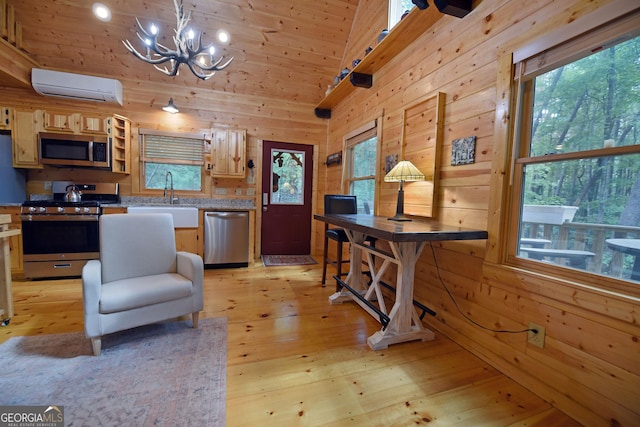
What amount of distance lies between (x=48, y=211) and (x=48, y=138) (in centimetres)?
101

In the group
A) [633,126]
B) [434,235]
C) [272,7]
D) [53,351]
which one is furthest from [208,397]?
[272,7]

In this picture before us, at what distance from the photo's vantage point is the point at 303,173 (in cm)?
491

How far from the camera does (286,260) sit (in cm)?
448

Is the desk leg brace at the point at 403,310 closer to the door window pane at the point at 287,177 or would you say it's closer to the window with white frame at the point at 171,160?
the door window pane at the point at 287,177

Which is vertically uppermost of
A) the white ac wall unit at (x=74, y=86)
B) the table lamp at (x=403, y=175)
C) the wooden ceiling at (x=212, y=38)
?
the wooden ceiling at (x=212, y=38)

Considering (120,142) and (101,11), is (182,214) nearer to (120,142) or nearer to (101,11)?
(120,142)

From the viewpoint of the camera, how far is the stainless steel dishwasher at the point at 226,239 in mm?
3863

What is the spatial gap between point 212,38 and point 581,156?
14.2 feet

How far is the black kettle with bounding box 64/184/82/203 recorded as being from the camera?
3506 mm

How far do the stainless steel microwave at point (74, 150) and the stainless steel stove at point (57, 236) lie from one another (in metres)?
0.62

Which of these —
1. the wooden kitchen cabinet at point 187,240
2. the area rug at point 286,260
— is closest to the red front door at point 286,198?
the area rug at point 286,260

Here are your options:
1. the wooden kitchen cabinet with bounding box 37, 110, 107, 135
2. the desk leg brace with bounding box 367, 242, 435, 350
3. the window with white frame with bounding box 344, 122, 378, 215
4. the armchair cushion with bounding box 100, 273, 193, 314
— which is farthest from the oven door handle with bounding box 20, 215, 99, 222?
the desk leg brace with bounding box 367, 242, 435, 350

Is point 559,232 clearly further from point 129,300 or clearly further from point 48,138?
point 48,138

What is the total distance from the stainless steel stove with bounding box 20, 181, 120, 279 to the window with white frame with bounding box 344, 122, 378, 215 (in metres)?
3.44
